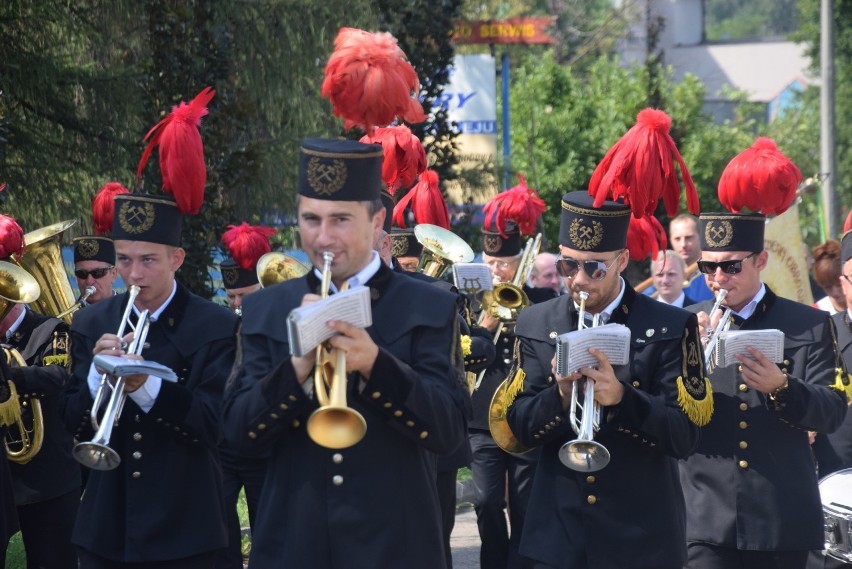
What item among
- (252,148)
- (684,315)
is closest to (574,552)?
(684,315)

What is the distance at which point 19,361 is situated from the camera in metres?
7.23

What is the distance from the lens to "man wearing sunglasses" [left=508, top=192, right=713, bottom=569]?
511 centimetres

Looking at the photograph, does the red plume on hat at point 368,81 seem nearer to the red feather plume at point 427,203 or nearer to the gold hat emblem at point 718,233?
the gold hat emblem at point 718,233

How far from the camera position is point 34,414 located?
24.5 feet

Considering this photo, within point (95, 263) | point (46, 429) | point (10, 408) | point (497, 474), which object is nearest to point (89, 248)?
point (95, 263)

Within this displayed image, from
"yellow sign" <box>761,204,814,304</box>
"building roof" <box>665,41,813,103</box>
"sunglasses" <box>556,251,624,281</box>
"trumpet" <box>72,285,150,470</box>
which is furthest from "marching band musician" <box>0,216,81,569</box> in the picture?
"building roof" <box>665,41,813,103</box>

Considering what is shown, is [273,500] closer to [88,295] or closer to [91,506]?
[91,506]

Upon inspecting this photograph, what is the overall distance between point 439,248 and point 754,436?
3.15 m

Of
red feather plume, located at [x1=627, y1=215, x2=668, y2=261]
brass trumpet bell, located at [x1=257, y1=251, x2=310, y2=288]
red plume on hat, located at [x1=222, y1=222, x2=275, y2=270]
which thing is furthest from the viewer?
red plume on hat, located at [x1=222, y1=222, x2=275, y2=270]

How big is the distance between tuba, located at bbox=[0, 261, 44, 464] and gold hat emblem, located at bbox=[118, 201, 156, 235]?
1867 mm

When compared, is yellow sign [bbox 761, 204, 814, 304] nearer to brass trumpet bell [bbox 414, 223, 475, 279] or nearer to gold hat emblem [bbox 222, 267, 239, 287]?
brass trumpet bell [bbox 414, 223, 475, 279]

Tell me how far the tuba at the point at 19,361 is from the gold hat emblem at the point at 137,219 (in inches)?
73.5

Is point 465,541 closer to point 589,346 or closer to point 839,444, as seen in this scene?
point 839,444

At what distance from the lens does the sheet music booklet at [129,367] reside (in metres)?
4.95
